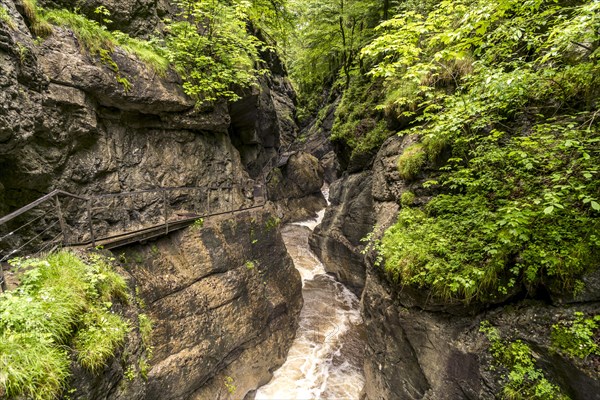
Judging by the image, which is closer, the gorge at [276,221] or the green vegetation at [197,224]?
the gorge at [276,221]

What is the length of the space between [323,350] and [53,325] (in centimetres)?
956

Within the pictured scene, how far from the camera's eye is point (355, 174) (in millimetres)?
14570

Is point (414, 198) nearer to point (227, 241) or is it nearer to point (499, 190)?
point (499, 190)

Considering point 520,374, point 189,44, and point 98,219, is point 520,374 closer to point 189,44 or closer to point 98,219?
point 98,219

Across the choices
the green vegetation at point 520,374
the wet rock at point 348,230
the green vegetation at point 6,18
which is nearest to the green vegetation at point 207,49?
the green vegetation at point 6,18

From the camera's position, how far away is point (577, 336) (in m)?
3.89

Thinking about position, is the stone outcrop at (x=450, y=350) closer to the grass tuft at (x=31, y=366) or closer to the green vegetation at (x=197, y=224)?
the green vegetation at (x=197, y=224)

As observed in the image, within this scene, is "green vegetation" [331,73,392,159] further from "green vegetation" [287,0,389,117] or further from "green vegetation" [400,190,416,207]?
"green vegetation" [400,190,416,207]

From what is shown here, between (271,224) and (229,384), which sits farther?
(271,224)

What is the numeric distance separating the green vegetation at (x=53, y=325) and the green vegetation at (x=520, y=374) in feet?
20.8

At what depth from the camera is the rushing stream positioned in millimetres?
9109

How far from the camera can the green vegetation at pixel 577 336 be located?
375cm

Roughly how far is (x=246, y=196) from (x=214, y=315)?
5983 mm

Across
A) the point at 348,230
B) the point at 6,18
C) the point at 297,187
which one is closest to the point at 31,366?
the point at 6,18
